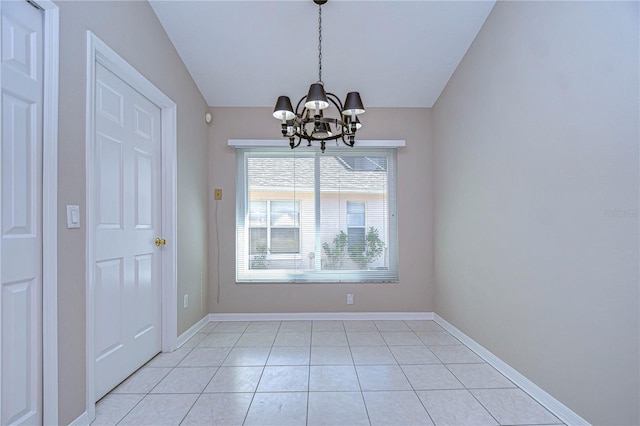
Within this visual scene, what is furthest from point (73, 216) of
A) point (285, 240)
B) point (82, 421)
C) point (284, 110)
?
point (285, 240)

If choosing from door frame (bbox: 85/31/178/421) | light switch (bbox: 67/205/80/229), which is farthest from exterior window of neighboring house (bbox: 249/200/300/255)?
light switch (bbox: 67/205/80/229)

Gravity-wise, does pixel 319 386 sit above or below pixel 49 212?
below

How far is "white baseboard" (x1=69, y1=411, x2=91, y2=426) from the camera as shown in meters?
1.69

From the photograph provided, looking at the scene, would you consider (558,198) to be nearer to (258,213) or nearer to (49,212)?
(49,212)

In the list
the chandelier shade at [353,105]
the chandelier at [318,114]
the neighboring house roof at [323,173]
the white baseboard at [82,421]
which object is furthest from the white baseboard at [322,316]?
the chandelier shade at [353,105]

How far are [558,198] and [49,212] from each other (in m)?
2.62

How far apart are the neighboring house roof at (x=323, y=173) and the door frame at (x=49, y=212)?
230cm

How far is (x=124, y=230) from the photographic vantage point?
90.5 inches

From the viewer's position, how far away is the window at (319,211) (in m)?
3.81

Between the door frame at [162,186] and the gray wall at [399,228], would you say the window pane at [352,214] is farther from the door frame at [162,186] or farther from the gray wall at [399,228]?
the door frame at [162,186]

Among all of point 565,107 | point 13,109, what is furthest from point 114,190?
point 565,107

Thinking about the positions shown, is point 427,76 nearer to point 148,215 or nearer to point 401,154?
point 401,154

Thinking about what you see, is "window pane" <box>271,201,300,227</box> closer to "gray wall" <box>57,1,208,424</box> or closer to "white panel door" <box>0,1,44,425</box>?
"gray wall" <box>57,1,208,424</box>

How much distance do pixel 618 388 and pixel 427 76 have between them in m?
2.85
